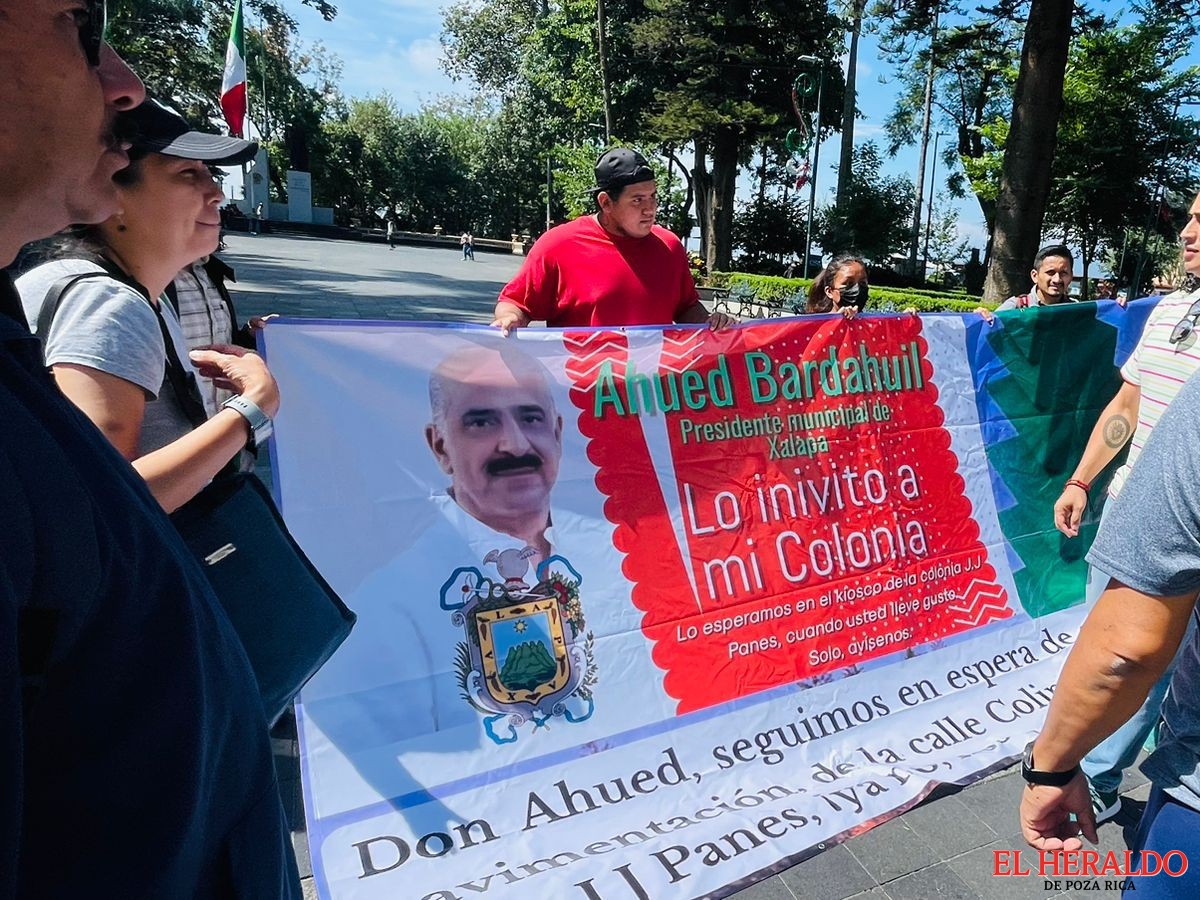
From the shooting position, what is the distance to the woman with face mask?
3.96 metres

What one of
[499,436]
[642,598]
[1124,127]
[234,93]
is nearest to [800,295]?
[1124,127]

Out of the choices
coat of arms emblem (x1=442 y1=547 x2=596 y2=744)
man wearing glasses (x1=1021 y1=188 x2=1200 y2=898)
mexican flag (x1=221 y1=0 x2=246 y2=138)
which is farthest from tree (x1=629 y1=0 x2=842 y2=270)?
man wearing glasses (x1=1021 y1=188 x2=1200 y2=898)

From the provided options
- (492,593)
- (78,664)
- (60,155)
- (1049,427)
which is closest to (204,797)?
(78,664)

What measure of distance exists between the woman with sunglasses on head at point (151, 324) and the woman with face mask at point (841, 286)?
118 inches

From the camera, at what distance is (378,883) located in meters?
1.97

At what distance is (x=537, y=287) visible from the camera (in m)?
3.24

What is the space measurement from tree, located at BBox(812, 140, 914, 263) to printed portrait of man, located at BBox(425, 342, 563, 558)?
2672 centimetres

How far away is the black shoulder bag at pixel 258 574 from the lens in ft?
5.03

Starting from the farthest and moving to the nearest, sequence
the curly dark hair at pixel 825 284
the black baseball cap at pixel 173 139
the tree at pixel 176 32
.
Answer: the tree at pixel 176 32 < the curly dark hair at pixel 825 284 < the black baseball cap at pixel 173 139

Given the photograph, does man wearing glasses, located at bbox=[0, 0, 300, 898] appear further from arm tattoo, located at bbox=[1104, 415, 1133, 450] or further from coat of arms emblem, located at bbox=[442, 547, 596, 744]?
arm tattoo, located at bbox=[1104, 415, 1133, 450]

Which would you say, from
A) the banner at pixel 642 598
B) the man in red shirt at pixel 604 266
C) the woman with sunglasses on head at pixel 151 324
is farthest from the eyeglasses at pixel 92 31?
the man in red shirt at pixel 604 266

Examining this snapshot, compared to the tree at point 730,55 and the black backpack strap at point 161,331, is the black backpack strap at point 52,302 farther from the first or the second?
the tree at point 730,55

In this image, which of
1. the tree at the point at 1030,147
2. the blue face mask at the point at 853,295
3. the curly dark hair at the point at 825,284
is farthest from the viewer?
the tree at the point at 1030,147

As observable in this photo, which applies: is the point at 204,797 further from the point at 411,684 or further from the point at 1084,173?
the point at 1084,173
